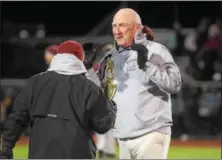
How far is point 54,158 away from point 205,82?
12.2 m

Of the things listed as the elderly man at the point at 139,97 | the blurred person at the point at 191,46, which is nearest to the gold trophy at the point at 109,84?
the elderly man at the point at 139,97

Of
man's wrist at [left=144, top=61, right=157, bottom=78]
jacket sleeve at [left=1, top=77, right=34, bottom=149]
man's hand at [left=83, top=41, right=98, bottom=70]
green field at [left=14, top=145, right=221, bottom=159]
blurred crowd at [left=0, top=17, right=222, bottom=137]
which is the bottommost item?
green field at [left=14, top=145, right=221, bottom=159]

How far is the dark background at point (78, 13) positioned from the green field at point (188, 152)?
6.29 m

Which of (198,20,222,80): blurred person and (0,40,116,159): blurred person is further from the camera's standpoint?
(198,20,222,80): blurred person

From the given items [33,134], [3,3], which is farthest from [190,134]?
[33,134]

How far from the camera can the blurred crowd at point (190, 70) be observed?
669 inches

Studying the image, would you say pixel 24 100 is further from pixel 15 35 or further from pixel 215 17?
pixel 215 17

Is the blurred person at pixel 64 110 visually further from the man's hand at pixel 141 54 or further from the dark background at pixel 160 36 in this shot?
the dark background at pixel 160 36

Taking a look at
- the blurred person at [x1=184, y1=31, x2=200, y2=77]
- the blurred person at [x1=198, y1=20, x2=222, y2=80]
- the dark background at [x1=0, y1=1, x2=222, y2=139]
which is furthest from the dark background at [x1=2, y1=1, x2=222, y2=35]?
the blurred person at [x1=198, y1=20, x2=222, y2=80]

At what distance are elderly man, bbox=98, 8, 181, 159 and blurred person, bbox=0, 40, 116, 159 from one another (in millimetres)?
1211

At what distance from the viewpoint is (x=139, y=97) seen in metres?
6.80

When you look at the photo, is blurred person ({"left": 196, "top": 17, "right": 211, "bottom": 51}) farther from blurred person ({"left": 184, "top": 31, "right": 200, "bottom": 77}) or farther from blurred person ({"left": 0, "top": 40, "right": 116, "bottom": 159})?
blurred person ({"left": 0, "top": 40, "right": 116, "bottom": 159})

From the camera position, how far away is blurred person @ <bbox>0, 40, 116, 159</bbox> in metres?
5.48

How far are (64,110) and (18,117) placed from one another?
1.47 ft
